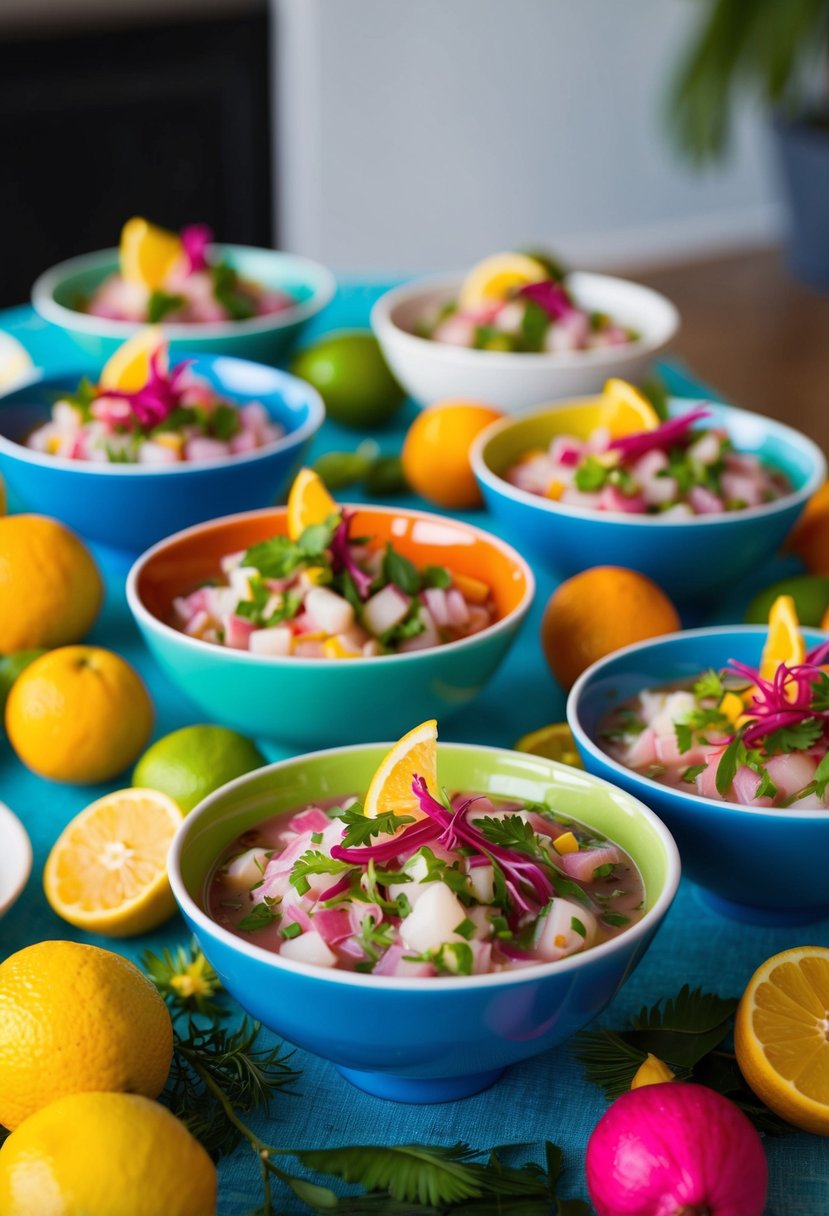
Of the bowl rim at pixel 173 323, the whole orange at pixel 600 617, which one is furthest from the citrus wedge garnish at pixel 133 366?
the whole orange at pixel 600 617

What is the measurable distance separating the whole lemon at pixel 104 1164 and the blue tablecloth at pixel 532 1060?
10 cm

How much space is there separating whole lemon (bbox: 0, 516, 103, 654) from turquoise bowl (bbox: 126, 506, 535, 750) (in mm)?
110

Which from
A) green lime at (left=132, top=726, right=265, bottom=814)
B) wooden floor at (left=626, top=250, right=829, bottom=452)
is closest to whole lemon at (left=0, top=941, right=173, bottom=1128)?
green lime at (left=132, top=726, right=265, bottom=814)

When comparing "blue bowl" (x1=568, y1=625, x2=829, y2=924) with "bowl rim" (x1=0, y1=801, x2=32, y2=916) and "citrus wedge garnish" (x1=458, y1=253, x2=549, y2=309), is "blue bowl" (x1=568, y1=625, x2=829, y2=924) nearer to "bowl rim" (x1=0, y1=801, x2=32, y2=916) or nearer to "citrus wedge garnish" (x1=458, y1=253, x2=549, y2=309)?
"bowl rim" (x1=0, y1=801, x2=32, y2=916)

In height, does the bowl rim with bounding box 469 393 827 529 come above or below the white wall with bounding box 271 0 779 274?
above

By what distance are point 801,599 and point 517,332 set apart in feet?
2.38

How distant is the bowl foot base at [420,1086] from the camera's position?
1.00 meters

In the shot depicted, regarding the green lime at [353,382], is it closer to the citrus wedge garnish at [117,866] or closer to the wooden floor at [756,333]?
the citrus wedge garnish at [117,866]

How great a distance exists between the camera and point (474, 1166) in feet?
3.02

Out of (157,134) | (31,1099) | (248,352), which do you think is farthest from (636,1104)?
(157,134)

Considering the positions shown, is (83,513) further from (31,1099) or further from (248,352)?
(31,1099)

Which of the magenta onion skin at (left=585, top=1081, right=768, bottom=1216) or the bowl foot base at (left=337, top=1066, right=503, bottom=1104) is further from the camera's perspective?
the bowl foot base at (left=337, top=1066, right=503, bottom=1104)

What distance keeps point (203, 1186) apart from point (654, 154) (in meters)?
6.05

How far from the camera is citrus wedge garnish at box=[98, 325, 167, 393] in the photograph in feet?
6.03
